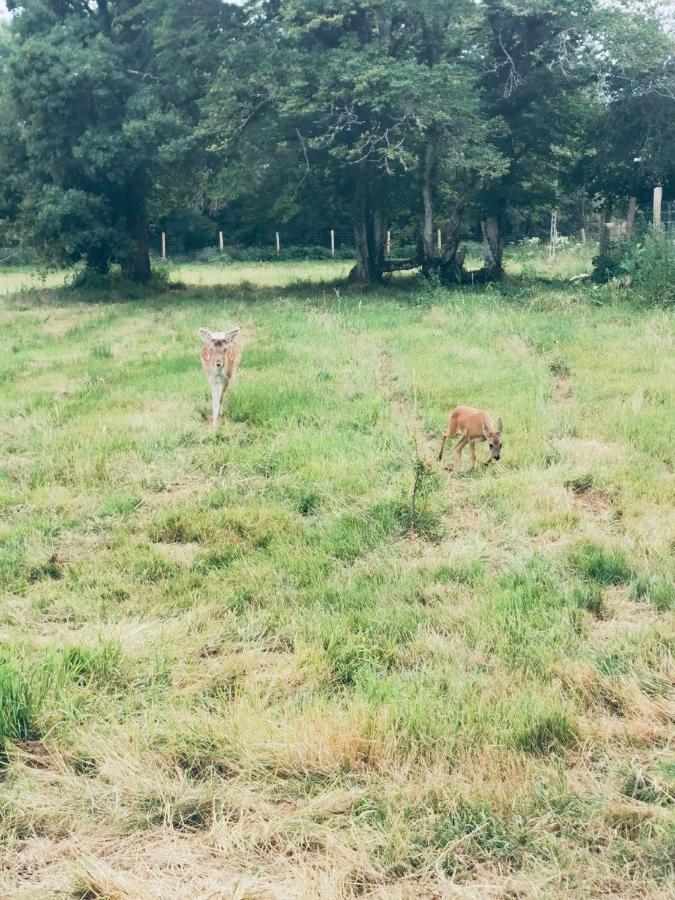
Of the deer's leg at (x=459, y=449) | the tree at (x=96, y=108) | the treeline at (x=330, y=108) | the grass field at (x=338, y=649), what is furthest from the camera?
the tree at (x=96, y=108)

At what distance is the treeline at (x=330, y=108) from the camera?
64.2ft

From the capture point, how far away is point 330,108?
20328 millimetres

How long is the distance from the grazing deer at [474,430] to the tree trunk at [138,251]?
63.5ft

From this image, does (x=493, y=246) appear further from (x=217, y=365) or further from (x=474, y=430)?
(x=474, y=430)

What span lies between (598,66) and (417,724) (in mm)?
21025

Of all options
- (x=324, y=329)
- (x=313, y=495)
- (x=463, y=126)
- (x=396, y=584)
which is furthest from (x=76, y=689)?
(x=463, y=126)

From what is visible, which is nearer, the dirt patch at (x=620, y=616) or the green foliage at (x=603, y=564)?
the dirt patch at (x=620, y=616)

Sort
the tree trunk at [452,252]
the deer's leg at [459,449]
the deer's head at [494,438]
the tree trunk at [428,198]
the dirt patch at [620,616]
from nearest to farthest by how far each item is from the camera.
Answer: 1. the dirt patch at [620,616]
2. the deer's head at [494,438]
3. the deer's leg at [459,449]
4. the tree trunk at [428,198]
5. the tree trunk at [452,252]

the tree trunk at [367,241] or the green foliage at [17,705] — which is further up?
the tree trunk at [367,241]

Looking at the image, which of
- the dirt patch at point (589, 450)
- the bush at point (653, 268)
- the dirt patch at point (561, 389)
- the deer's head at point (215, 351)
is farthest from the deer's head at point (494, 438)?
the bush at point (653, 268)

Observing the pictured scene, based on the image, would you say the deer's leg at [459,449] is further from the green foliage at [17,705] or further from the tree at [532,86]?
the tree at [532,86]

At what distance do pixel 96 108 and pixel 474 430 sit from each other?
→ 61.8 feet

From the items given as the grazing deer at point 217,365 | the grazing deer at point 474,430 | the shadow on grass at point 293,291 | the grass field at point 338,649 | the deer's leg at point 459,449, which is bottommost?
the grass field at point 338,649

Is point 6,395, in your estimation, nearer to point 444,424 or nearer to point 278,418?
point 278,418
